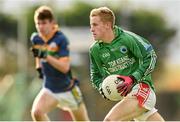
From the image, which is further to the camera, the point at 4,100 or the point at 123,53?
the point at 4,100

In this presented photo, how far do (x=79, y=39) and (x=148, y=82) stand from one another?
28828 mm

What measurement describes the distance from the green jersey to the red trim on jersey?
67 millimetres

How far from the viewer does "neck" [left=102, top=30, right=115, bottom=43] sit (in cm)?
951

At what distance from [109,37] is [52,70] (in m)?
2.92

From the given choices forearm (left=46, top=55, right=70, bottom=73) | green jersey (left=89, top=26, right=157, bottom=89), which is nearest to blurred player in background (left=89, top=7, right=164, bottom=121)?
green jersey (left=89, top=26, right=157, bottom=89)

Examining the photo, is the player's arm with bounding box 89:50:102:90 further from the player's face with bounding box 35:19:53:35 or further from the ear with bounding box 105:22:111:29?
the player's face with bounding box 35:19:53:35

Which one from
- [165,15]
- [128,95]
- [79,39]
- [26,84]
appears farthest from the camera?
[79,39]

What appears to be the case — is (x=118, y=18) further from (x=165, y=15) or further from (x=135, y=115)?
(x=135, y=115)

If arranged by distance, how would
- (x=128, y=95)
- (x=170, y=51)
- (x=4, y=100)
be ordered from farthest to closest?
(x=170, y=51) < (x=4, y=100) < (x=128, y=95)

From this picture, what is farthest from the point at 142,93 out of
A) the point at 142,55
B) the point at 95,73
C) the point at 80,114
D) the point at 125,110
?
the point at 80,114

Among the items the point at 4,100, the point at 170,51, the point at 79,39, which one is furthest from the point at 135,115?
the point at 79,39

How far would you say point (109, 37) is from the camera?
9.55m

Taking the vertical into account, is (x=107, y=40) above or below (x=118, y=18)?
above

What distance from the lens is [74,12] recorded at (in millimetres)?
45562
